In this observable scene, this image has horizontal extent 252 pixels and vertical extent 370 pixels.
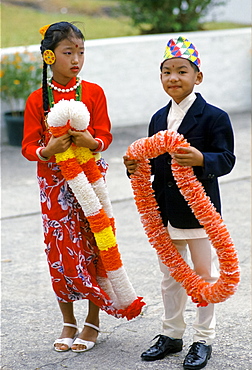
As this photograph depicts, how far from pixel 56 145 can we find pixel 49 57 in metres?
0.45

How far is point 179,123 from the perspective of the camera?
311cm

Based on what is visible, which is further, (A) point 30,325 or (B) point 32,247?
(B) point 32,247

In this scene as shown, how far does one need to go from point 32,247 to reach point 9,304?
3.56 ft

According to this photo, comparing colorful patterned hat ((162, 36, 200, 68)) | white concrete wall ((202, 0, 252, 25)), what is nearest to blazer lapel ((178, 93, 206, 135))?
colorful patterned hat ((162, 36, 200, 68))

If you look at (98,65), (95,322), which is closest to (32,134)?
(95,322)

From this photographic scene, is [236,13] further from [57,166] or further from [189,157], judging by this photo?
[189,157]

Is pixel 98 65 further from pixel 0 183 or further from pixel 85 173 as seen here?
pixel 85 173

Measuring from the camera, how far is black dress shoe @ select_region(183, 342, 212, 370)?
3115mm

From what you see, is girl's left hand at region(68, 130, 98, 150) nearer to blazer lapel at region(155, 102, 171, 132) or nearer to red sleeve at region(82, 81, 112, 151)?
red sleeve at region(82, 81, 112, 151)

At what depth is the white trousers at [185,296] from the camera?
10.3 ft

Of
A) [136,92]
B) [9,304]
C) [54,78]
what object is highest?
[54,78]

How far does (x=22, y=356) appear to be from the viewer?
11.1 ft

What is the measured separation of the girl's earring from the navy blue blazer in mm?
615

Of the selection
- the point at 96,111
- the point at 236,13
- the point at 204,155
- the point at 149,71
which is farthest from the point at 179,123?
the point at 236,13
